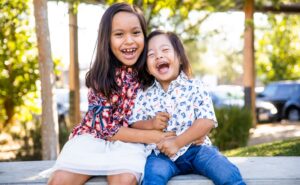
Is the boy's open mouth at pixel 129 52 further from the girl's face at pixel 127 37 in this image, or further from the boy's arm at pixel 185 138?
the boy's arm at pixel 185 138

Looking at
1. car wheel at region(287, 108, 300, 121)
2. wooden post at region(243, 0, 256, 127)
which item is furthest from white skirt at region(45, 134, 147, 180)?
car wheel at region(287, 108, 300, 121)

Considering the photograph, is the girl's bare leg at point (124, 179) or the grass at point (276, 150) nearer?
the girl's bare leg at point (124, 179)

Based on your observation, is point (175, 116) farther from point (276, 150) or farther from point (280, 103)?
point (280, 103)

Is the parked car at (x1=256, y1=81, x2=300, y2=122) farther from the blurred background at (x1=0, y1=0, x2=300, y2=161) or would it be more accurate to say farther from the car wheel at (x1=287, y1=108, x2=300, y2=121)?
the blurred background at (x1=0, y1=0, x2=300, y2=161)

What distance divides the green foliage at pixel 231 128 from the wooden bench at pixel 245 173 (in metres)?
4.21

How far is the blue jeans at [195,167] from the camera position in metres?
2.60

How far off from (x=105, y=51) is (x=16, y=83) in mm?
5552

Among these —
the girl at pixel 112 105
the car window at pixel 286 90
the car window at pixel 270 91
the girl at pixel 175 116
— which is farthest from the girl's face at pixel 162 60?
the car window at pixel 270 91

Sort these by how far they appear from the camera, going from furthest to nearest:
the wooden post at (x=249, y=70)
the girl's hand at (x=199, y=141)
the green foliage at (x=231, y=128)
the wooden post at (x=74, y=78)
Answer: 1. the wooden post at (x=249, y=70)
2. the wooden post at (x=74, y=78)
3. the green foliage at (x=231, y=128)
4. the girl's hand at (x=199, y=141)

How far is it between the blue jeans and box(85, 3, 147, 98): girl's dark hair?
1.81ft

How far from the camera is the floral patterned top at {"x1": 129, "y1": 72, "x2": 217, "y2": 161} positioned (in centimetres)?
284

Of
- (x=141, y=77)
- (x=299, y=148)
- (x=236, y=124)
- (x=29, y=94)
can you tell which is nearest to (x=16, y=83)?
(x=29, y=94)

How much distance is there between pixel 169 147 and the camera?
9.04ft

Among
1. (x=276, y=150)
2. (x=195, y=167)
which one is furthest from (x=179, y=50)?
(x=276, y=150)
